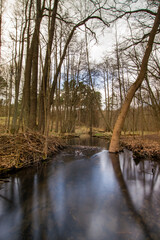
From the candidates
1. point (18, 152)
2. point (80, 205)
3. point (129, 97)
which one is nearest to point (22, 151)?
point (18, 152)

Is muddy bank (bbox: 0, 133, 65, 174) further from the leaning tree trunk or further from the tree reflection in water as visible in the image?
the leaning tree trunk

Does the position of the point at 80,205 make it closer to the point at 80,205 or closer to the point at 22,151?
the point at 80,205

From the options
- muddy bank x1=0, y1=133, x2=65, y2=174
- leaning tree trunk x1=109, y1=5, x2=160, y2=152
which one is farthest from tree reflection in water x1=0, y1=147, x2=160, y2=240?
leaning tree trunk x1=109, y1=5, x2=160, y2=152

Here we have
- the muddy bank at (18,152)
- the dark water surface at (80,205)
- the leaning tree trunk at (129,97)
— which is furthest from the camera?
the leaning tree trunk at (129,97)

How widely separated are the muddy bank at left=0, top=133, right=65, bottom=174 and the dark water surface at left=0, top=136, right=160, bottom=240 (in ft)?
1.46

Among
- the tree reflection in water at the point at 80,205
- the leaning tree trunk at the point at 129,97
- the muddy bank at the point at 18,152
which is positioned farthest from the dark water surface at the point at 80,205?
the leaning tree trunk at the point at 129,97

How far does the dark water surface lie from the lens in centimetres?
202

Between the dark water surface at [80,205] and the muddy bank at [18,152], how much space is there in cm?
45

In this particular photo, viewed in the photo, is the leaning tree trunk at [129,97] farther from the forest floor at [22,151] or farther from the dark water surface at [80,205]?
the dark water surface at [80,205]

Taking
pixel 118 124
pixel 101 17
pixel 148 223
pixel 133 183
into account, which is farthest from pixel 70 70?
pixel 148 223

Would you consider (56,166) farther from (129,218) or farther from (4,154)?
(129,218)

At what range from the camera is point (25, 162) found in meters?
4.91

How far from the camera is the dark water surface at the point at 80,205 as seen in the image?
2021 mm

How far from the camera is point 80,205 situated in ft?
9.14
